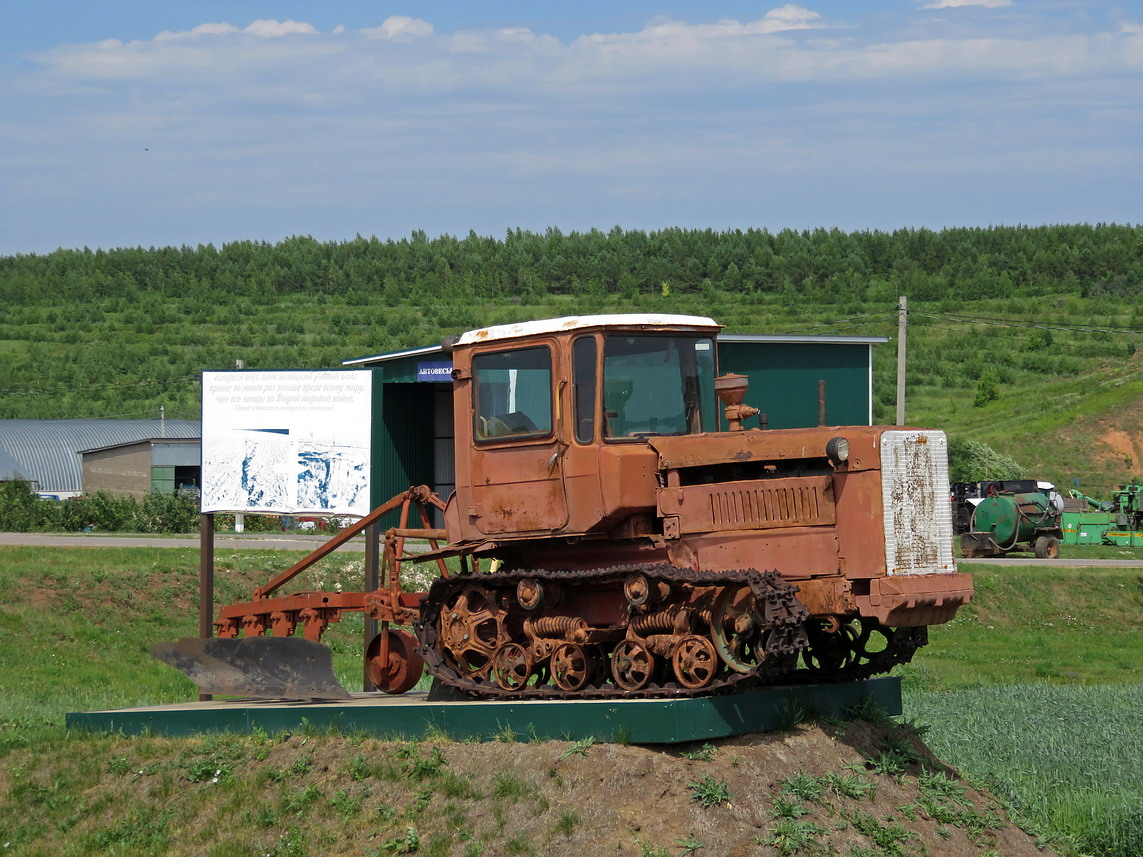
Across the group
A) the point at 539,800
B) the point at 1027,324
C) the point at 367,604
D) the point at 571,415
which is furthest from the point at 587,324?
the point at 1027,324

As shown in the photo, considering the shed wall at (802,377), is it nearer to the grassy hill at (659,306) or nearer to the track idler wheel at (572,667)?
the grassy hill at (659,306)

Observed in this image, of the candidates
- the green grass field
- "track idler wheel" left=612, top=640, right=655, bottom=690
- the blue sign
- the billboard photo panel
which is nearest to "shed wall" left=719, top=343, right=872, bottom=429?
the green grass field

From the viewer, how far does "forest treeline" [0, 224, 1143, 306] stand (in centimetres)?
10419

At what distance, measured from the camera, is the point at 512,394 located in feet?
37.1

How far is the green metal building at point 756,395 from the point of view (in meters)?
36.1

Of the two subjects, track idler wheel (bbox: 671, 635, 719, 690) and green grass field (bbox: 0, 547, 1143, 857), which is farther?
green grass field (bbox: 0, 547, 1143, 857)

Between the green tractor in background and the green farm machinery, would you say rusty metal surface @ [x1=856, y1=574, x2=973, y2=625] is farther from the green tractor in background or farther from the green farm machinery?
the green farm machinery

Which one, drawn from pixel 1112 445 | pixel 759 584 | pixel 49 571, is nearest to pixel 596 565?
pixel 759 584

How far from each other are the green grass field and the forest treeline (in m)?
70.9

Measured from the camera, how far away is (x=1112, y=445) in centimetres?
6134

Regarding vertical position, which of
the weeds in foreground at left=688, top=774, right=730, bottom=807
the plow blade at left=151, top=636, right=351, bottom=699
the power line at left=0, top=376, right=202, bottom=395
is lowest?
the weeds in foreground at left=688, top=774, right=730, bottom=807

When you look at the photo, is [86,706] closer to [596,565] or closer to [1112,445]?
[596,565]

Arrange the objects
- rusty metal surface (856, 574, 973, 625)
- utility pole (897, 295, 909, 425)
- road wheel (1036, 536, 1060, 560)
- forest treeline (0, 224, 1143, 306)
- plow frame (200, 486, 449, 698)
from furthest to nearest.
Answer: forest treeline (0, 224, 1143, 306)
road wheel (1036, 536, 1060, 560)
utility pole (897, 295, 909, 425)
plow frame (200, 486, 449, 698)
rusty metal surface (856, 574, 973, 625)

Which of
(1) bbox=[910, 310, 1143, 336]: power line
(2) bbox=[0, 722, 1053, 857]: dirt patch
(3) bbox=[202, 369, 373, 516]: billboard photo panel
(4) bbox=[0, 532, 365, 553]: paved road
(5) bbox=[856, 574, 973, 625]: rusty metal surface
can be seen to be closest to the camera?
(2) bbox=[0, 722, 1053, 857]: dirt patch
